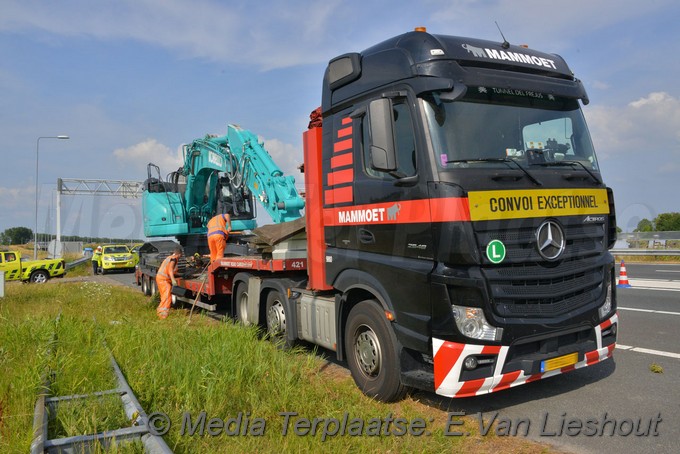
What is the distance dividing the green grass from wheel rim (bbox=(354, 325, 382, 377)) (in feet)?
0.89

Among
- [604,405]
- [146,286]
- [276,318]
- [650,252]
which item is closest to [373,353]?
[604,405]

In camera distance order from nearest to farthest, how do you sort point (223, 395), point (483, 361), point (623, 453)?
point (623, 453) → point (483, 361) → point (223, 395)

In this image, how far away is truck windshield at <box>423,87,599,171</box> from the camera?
4.58 metres

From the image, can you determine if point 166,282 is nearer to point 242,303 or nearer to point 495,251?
point 242,303

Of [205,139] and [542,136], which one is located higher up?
[205,139]

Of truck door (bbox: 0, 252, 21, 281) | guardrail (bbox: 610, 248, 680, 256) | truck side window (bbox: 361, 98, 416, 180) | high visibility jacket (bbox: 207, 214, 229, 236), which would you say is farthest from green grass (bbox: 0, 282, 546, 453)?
guardrail (bbox: 610, 248, 680, 256)

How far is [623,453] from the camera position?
3963 mm

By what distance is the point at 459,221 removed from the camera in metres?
4.30

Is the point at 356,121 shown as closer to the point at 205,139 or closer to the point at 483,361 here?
the point at 483,361

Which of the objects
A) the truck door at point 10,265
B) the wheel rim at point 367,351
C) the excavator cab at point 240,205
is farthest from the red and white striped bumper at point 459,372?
the truck door at point 10,265

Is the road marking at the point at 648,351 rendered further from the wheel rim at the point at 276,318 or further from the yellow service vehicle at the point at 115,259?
the yellow service vehicle at the point at 115,259

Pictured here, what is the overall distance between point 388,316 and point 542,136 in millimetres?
2280

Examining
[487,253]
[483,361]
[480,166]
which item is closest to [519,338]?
[483,361]

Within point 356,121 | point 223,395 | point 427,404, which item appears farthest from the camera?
point 356,121
